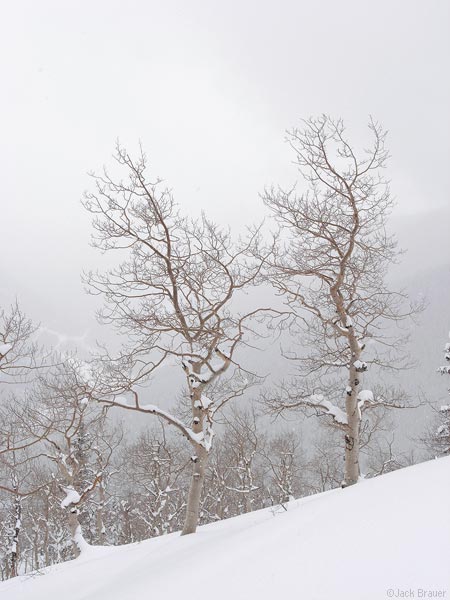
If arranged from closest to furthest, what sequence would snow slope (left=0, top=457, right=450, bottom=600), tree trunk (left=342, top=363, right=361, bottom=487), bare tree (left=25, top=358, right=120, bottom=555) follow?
snow slope (left=0, top=457, right=450, bottom=600) < bare tree (left=25, top=358, right=120, bottom=555) < tree trunk (left=342, top=363, right=361, bottom=487)

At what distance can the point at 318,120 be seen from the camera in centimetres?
956

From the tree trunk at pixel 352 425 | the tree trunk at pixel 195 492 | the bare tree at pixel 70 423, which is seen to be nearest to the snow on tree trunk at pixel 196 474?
the tree trunk at pixel 195 492

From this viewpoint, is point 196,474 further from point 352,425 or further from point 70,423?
point 70,423

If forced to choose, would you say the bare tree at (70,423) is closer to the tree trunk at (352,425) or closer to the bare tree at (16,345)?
the bare tree at (16,345)

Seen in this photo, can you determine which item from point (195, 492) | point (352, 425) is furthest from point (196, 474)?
point (352, 425)

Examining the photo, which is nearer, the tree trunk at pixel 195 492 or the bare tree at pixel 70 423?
the bare tree at pixel 70 423

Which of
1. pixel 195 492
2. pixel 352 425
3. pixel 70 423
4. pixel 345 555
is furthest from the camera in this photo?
pixel 70 423

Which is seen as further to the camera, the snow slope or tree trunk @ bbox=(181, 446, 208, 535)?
tree trunk @ bbox=(181, 446, 208, 535)

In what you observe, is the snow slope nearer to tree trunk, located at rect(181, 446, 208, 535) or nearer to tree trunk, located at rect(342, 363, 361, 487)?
tree trunk, located at rect(342, 363, 361, 487)

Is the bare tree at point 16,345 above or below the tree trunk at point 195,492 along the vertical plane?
above

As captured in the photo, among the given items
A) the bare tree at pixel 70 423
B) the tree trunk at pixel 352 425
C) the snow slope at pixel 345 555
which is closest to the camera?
the snow slope at pixel 345 555

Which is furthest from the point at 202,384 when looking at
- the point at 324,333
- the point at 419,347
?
the point at 419,347

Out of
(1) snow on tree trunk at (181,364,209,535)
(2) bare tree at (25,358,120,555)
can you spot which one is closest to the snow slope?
(2) bare tree at (25,358,120,555)

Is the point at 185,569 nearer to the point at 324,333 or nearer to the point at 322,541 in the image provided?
the point at 322,541
